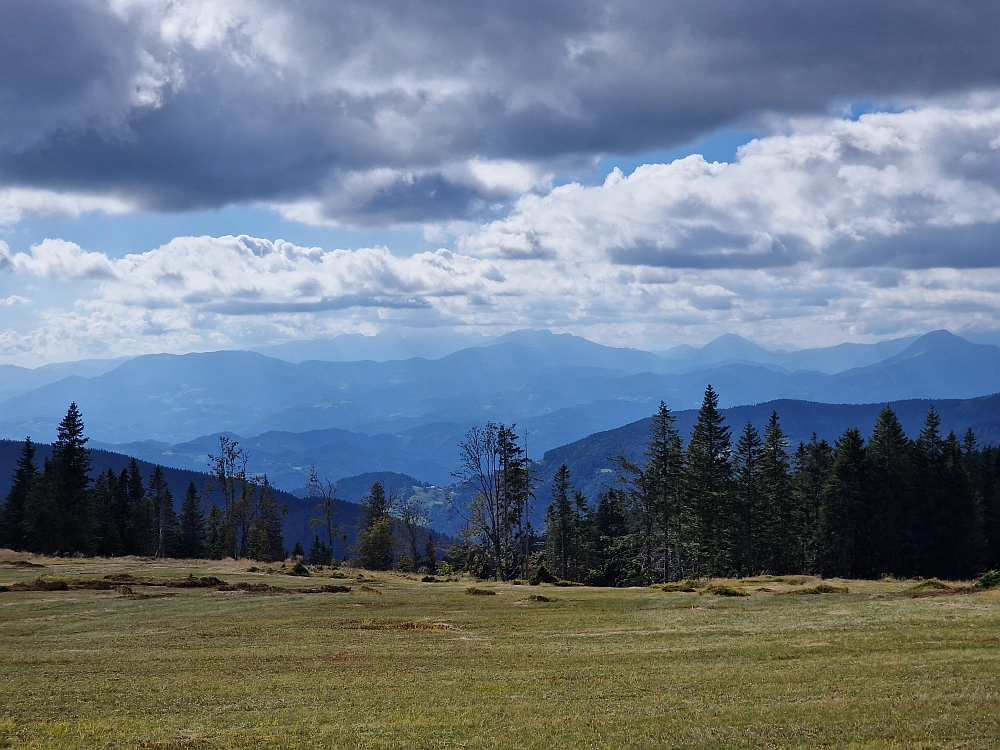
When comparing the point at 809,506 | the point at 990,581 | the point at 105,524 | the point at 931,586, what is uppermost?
the point at 809,506

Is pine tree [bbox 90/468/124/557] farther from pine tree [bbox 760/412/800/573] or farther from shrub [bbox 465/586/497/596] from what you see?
pine tree [bbox 760/412/800/573]

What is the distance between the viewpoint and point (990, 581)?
39750mm

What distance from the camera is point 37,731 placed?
53.6 ft

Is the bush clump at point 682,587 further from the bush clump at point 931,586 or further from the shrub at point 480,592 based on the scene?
the bush clump at point 931,586

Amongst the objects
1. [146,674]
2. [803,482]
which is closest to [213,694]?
[146,674]

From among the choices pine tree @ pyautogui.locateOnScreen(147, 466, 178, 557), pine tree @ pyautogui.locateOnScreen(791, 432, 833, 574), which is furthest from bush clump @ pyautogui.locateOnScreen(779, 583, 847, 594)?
pine tree @ pyautogui.locateOnScreen(147, 466, 178, 557)

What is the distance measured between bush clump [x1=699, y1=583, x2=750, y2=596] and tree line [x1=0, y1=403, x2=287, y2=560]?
60825mm

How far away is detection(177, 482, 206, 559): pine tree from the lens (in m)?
110

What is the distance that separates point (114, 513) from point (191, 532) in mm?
12759

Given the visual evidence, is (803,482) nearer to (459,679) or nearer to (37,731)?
(459,679)

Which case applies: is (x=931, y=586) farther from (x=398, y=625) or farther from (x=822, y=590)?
(x=398, y=625)

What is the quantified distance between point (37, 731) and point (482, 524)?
6904 cm

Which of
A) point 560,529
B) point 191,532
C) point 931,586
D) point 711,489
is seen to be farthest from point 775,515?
point 191,532

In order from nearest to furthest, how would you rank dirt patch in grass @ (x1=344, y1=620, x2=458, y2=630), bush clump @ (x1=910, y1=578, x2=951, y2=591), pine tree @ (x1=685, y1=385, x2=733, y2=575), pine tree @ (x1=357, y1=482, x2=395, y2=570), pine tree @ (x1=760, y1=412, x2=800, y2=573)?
dirt patch in grass @ (x1=344, y1=620, x2=458, y2=630) → bush clump @ (x1=910, y1=578, x2=951, y2=591) → pine tree @ (x1=685, y1=385, x2=733, y2=575) → pine tree @ (x1=760, y1=412, x2=800, y2=573) → pine tree @ (x1=357, y1=482, x2=395, y2=570)
